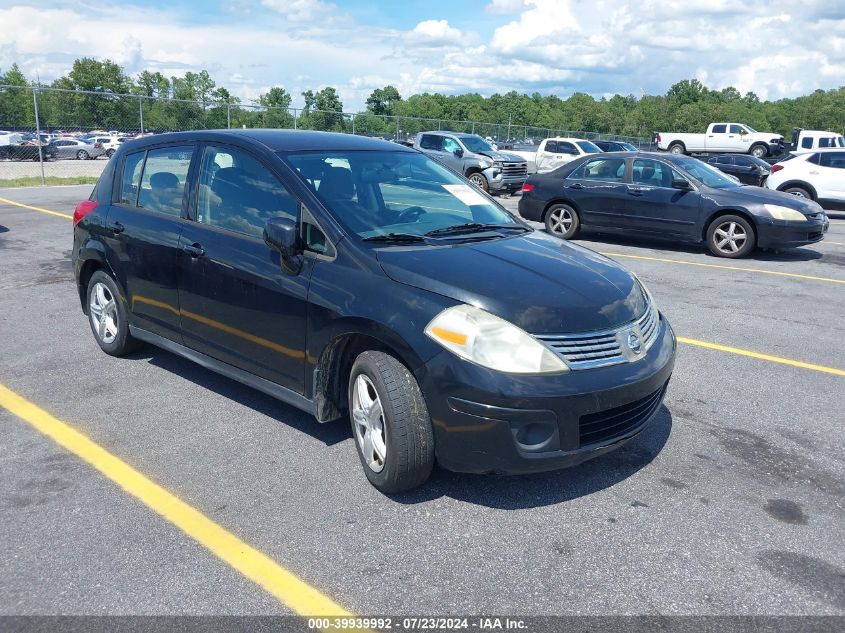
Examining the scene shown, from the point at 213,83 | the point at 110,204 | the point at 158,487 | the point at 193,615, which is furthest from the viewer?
the point at 213,83

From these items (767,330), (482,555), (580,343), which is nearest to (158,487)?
(482,555)

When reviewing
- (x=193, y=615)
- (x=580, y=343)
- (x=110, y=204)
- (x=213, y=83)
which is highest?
(x=213, y=83)

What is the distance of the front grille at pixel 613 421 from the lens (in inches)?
131

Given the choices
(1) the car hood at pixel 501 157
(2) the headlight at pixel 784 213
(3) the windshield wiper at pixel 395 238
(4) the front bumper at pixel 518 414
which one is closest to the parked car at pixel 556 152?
(1) the car hood at pixel 501 157

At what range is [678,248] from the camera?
12047mm

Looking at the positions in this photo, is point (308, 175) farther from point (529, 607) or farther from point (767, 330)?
point (767, 330)

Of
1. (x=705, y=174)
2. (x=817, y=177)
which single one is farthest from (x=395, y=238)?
(x=817, y=177)

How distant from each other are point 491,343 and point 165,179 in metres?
2.81

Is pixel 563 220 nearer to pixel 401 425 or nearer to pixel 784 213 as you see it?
pixel 784 213

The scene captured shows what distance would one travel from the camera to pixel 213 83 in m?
69.8

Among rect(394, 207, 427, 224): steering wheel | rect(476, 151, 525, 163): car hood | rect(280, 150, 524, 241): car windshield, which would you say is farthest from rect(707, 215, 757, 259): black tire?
rect(476, 151, 525, 163): car hood

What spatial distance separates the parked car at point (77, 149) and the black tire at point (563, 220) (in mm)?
28330

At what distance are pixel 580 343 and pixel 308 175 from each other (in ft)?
5.94

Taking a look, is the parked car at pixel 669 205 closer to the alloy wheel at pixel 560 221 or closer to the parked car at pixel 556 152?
the alloy wheel at pixel 560 221
